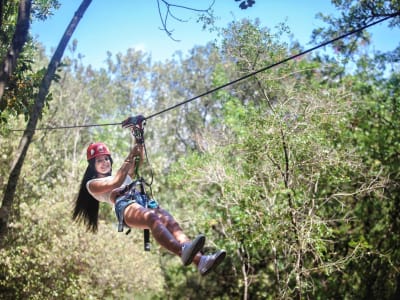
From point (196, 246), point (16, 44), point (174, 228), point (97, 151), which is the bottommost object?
point (196, 246)

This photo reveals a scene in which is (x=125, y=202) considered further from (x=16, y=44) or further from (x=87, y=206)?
(x=16, y=44)

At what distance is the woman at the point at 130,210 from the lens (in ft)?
11.1

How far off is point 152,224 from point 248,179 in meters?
4.13

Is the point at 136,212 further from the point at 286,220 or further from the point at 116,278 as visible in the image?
the point at 116,278

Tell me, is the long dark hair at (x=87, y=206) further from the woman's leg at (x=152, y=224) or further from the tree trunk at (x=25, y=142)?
the tree trunk at (x=25, y=142)

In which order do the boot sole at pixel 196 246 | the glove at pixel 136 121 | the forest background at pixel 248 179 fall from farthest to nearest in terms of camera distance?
the forest background at pixel 248 179 → the glove at pixel 136 121 → the boot sole at pixel 196 246

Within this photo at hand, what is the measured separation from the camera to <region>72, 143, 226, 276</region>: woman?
3385 mm

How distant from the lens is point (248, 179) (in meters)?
7.68

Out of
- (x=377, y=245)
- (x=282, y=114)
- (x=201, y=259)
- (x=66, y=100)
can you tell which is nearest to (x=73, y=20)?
(x=201, y=259)

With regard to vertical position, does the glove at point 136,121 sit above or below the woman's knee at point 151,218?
above

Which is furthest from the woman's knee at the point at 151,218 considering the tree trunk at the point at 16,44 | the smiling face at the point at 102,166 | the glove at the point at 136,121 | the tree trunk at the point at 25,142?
the tree trunk at the point at 16,44

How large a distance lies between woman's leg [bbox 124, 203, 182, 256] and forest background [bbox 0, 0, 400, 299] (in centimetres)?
56

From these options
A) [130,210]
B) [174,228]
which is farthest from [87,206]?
[174,228]

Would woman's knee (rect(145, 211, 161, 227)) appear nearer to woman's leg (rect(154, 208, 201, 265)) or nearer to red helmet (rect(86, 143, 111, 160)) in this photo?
woman's leg (rect(154, 208, 201, 265))
